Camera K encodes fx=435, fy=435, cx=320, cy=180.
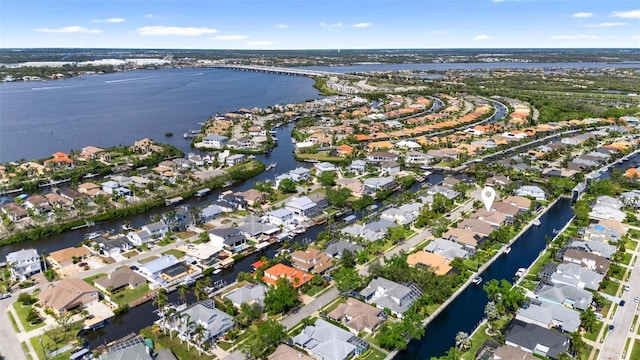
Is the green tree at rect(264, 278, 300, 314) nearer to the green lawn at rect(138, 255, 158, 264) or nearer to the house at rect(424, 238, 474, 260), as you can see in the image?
the green lawn at rect(138, 255, 158, 264)

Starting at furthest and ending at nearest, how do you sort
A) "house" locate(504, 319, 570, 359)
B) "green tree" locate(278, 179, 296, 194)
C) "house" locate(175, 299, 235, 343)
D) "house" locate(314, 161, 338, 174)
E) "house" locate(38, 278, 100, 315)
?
"house" locate(314, 161, 338, 174) → "green tree" locate(278, 179, 296, 194) → "house" locate(38, 278, 100, 315) → "house" locate(175, 299, 235, 343) → "house" locate(504, 319, 570, 359)

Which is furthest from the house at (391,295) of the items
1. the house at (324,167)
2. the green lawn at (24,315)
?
the house at (324,167)

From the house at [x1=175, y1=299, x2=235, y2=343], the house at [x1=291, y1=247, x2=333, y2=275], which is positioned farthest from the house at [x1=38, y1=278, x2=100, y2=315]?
the house at [x1=291, y1=247, x2=333, y2=275]

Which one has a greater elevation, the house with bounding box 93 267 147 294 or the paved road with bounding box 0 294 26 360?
the house with bounding box 93 267 147 294

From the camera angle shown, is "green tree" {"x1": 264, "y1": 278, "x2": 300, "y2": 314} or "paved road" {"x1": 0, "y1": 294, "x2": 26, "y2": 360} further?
"green tree" {"x1": 264, "y1": 278, "x2": 300, "y2": 314}

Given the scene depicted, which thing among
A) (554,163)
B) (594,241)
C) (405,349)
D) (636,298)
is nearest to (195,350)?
(405,349)

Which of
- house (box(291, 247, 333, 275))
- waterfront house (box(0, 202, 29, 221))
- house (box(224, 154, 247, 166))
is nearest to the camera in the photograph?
house (box(291, 247, 333, 275))

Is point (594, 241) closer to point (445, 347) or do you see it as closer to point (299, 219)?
point (445, 347)

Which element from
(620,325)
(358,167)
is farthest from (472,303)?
(358,167)

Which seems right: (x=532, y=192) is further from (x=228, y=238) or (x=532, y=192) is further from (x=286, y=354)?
(x=286, y=354)
